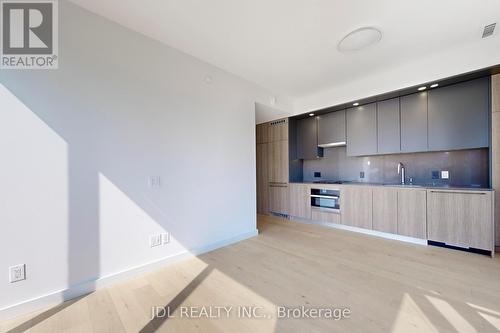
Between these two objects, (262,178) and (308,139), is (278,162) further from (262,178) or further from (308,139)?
(308,139)

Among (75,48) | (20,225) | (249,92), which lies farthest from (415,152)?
(20,225)

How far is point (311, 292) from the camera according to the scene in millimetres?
1857

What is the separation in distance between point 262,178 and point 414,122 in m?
3.09

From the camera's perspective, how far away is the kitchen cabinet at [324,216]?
150 inches

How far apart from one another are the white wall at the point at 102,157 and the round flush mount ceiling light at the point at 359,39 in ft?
5.64

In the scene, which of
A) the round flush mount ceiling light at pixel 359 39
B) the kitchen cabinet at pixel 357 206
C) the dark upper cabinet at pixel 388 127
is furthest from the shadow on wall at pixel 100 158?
the dark upper cabinet at pixel 388 127

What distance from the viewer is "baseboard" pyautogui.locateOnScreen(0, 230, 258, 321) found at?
156 cm

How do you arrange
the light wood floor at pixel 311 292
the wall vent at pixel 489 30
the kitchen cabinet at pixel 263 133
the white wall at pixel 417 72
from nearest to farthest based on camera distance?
1. the light wood floor at pixel 311 292
2. the wall vent at pixel 489 30
3. the white wall at pixel 417 72
4. the kitchen cabinet at pixel 263 133

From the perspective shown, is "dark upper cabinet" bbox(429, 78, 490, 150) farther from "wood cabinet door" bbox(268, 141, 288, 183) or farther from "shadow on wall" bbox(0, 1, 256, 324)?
"shadow on wall" bbox(0, 1, 256, 324)

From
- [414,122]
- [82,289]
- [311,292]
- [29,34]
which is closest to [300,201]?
[414,122]

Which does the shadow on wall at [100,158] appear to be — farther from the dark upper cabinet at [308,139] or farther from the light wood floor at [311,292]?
the dark upper cabinet at [308,139]

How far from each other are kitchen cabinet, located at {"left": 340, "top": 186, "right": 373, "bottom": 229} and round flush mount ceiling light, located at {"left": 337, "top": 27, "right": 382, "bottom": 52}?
2.14 m

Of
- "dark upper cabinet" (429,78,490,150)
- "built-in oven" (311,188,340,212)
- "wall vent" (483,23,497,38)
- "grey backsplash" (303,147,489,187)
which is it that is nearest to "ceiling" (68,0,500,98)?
"wall vent" (483,23,497,38)

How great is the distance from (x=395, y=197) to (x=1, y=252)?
4389 millimetres
